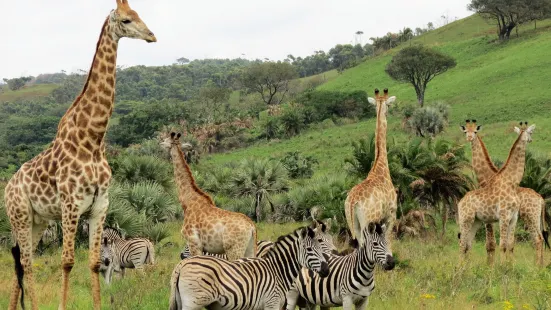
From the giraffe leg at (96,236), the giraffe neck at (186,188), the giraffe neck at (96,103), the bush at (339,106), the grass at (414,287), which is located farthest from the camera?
the bush at (339,106)

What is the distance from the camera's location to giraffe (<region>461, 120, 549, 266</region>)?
46.1 feet

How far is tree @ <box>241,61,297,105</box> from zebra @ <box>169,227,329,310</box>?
8728 centimetres

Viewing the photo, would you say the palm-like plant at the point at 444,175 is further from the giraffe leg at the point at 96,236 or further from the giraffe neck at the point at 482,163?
the giraffe leg at the point at 96,236

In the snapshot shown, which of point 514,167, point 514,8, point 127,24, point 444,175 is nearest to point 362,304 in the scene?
point 127,24

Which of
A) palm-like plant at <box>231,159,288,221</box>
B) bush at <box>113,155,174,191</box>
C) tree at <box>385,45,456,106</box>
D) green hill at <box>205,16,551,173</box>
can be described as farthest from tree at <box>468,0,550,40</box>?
bush at <box>113,155,174,191</box>

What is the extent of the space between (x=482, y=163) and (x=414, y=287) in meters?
5.96

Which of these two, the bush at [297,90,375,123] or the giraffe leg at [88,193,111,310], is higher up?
the giraffe leg at [88,193,111,310]

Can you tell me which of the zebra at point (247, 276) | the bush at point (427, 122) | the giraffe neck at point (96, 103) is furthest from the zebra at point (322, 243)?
the bush at point (427, 122)

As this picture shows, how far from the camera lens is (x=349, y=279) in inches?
311

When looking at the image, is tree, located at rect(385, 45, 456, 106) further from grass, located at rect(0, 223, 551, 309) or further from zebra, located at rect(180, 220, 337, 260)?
zebra, located at rect(180, 220, 337, 260)

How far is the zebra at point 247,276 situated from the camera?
698 centimetres

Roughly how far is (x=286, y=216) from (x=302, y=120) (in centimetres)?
4302

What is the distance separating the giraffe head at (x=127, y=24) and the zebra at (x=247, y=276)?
2.60 meters

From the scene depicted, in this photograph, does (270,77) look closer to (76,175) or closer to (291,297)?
(291,297)
